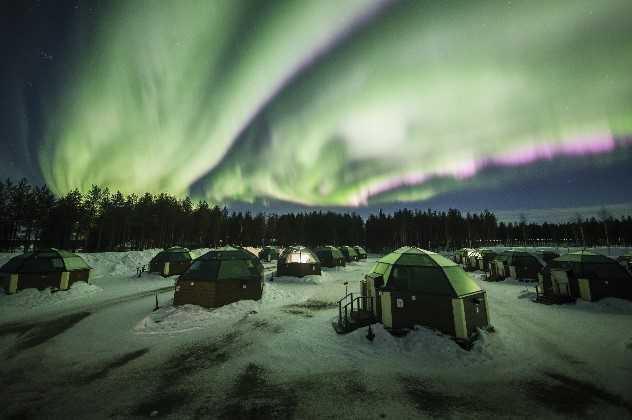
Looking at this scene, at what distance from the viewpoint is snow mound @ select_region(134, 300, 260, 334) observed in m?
14.2

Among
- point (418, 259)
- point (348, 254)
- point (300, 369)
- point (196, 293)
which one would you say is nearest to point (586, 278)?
point (418, 259)

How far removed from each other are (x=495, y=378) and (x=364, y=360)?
4.67 metres

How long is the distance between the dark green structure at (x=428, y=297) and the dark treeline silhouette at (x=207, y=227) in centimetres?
7378

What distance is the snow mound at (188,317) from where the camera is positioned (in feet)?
46.6

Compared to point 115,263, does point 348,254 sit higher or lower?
lower

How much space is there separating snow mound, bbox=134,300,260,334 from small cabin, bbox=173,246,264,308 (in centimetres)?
60

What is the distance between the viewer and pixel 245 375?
9.23 metres

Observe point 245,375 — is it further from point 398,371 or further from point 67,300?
point 67,300

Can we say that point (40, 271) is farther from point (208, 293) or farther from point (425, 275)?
point (425, 275)

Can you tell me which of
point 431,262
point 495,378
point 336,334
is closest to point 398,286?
point 431,262

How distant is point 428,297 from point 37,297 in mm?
28679

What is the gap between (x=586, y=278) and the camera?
1977 cm

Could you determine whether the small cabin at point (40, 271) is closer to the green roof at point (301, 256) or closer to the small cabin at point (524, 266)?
the green roof at point (301, 256)

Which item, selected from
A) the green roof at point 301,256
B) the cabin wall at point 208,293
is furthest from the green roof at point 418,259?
the green roof at point 301,256
